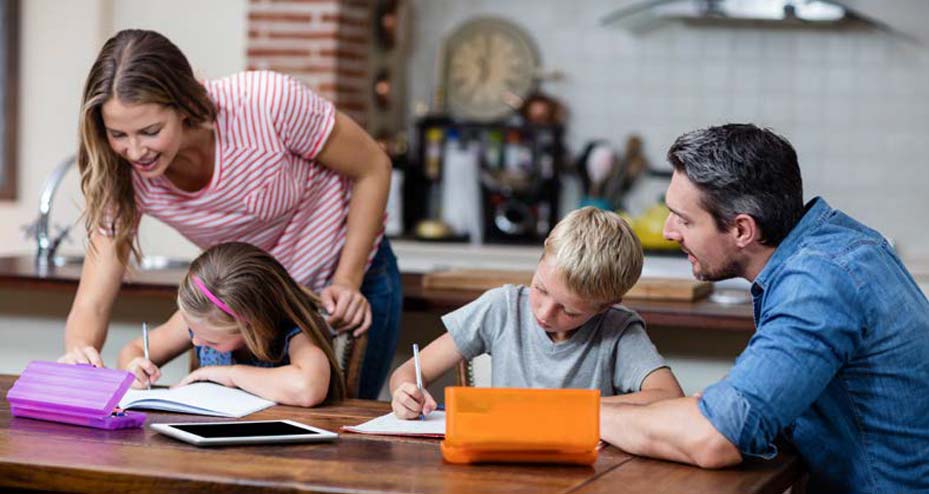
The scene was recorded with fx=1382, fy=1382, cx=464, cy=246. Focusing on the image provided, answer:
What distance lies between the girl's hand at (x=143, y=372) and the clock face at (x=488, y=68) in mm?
3650

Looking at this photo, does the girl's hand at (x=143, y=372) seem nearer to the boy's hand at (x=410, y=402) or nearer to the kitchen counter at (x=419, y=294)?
the kitchen counter at (x=419, y=294)

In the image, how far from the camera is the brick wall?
5.60m

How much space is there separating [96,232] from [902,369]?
1654mm

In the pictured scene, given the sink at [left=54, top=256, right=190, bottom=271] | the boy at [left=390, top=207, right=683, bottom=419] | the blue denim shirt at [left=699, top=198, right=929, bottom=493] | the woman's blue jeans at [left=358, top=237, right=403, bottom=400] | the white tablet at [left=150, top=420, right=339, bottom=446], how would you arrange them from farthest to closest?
Answer: the sink at [left=54, top=256, right=190, bottom=271], the woman's blue jeans at [left=358, top=237, right=403, bottom=400], the boy at [left=390, top=207, right=683, bottom=419], the white tablet at [left=150, top=420, right=339, bottom=446], the blue denim shirt at [left=699, top=198, right=929, bottom=493]

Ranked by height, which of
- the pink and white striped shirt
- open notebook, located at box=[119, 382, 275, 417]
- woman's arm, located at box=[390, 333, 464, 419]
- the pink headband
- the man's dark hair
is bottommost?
open notebook, located at box=[119, 382, 275, 417]

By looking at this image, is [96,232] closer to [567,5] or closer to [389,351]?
[389,351]

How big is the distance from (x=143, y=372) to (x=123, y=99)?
0.51m

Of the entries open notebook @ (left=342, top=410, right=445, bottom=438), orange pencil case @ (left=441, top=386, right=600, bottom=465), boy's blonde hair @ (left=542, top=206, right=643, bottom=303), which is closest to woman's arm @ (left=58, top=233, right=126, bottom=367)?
open notebook @ (left=342, top=410, right=445, bottom=438)

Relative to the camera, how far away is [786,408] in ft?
6.40

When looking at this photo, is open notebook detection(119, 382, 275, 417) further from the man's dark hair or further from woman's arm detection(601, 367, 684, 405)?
the man's dark hair

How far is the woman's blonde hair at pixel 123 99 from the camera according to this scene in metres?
2.57

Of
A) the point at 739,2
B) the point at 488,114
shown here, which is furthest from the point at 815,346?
the point at 488,114

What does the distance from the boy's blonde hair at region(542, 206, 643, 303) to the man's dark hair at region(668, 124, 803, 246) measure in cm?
24

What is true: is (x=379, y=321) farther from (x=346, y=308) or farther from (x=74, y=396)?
(x=74, y=396)
